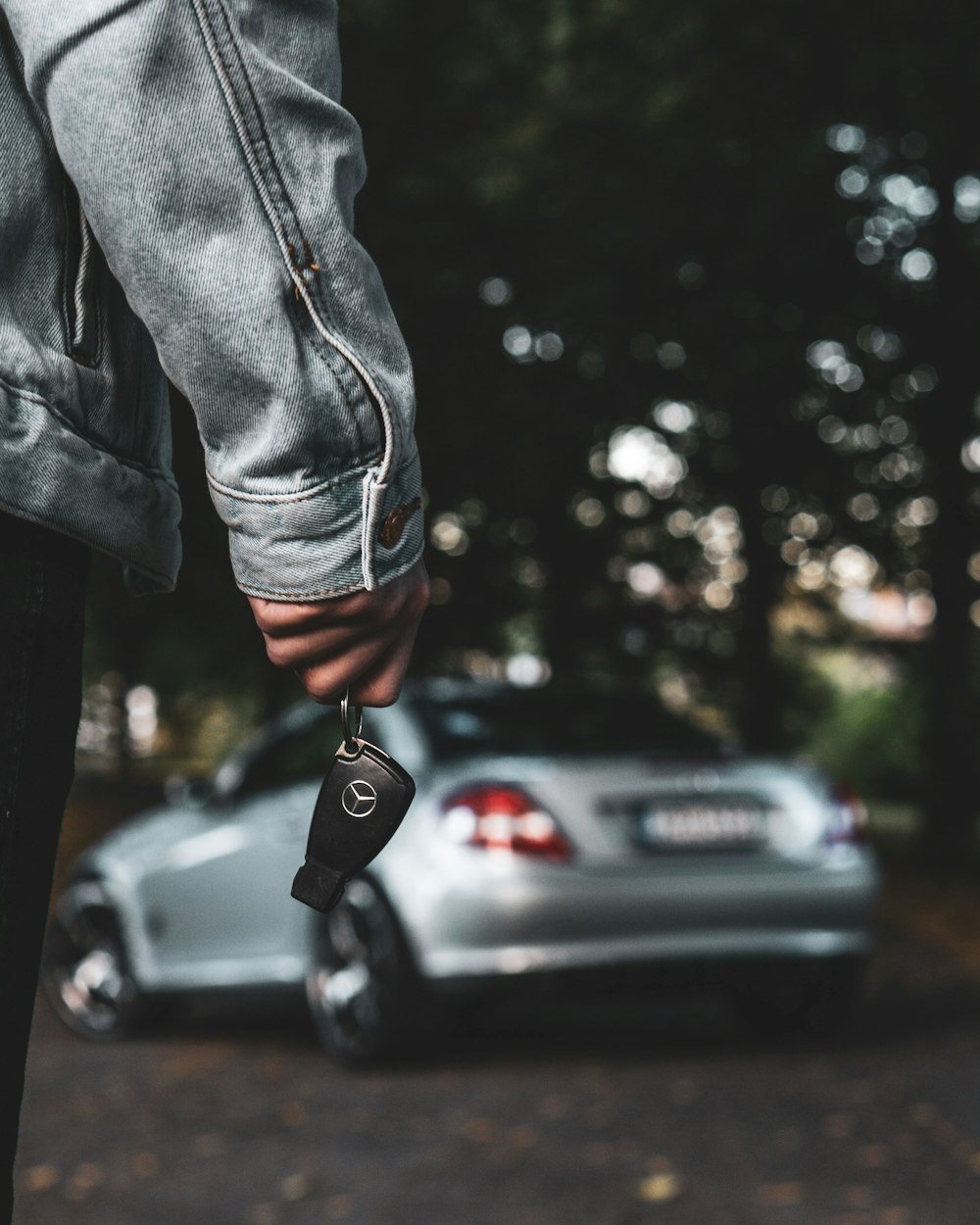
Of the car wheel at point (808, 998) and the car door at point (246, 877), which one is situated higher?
the car door at point (246, 877)

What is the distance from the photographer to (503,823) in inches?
269

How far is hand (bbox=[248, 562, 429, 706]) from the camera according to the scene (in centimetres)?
171

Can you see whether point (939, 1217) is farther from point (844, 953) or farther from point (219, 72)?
point (219, 72)

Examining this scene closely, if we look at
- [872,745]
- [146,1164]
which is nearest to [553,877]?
[146,1164]

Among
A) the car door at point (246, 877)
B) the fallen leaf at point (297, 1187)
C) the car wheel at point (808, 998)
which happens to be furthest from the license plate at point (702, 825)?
the fallen leaf at point (297, 1187)

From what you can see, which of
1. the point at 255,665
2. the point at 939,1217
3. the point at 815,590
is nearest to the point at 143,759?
the point at 255,665

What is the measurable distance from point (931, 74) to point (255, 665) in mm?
16150

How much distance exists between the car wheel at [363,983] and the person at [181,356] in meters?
5.21

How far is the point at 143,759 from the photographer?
187 ft

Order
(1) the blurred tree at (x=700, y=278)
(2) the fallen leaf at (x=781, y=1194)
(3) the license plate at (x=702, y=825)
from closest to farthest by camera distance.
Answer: (2) the fallen leaf at (x=781, y=1194)
(3) the license plate at (x=702, y=825)
(1) the blurred tree at (x=700, y=278)

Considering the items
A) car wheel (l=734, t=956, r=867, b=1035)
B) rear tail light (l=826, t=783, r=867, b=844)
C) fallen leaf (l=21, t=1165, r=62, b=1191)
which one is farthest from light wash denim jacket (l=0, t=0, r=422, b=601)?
car wheel (l=734, t=956, r=867, b=1035)

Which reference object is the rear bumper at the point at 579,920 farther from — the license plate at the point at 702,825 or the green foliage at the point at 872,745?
the green foliage at the point at 872,745

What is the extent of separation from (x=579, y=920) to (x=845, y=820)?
4.08 ft

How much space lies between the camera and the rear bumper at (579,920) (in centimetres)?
673
